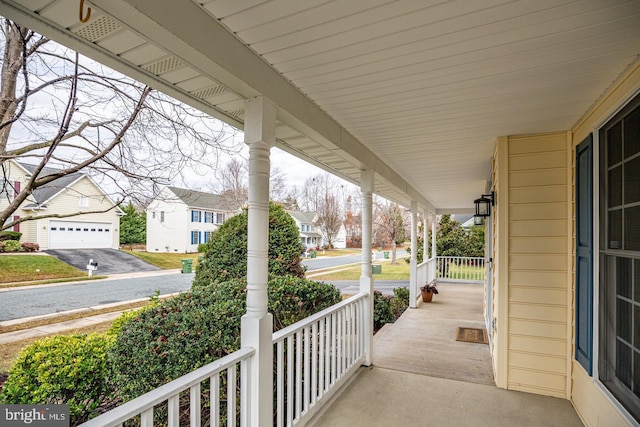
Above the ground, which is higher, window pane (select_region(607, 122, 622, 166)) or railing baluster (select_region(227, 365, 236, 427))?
window pane (select_region(607, 122, 622, 166))

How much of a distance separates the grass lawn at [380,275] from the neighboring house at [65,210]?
25.9 feet

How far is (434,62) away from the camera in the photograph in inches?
73.3

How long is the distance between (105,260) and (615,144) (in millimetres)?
4280

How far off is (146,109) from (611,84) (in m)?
4.03

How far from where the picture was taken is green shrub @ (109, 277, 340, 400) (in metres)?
2.61

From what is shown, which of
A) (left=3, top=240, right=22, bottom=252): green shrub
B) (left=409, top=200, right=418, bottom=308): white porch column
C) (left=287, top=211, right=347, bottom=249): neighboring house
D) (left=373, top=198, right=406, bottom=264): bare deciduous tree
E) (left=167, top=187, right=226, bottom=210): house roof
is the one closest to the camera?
(left=3, top=240, right=22, bottom=252): green shrub

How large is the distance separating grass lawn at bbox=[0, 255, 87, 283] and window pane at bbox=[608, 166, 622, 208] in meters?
4.15

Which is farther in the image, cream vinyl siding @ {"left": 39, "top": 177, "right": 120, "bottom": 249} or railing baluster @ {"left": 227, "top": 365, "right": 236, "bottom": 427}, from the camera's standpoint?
cream vinyl siding @ {"left": 39, "top": 177, "right": 120, "bottom": 249}

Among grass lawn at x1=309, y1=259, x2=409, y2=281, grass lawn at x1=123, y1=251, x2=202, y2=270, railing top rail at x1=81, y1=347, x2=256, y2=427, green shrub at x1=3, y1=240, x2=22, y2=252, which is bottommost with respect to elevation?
grass lawn at x1=309, y1=259, x2=409, y2=281

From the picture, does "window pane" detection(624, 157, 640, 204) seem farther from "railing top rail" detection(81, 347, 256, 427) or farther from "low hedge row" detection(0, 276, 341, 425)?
"low hedge row" detection(0, 276, 341, 425)

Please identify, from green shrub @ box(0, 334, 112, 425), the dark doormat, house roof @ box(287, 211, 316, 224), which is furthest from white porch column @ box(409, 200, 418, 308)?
house roof @ box(287, 211, 316, 224)

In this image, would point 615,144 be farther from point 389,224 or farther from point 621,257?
point 389,224

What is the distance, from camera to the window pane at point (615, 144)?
2136mm

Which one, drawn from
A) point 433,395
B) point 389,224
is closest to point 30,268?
point 433,395
